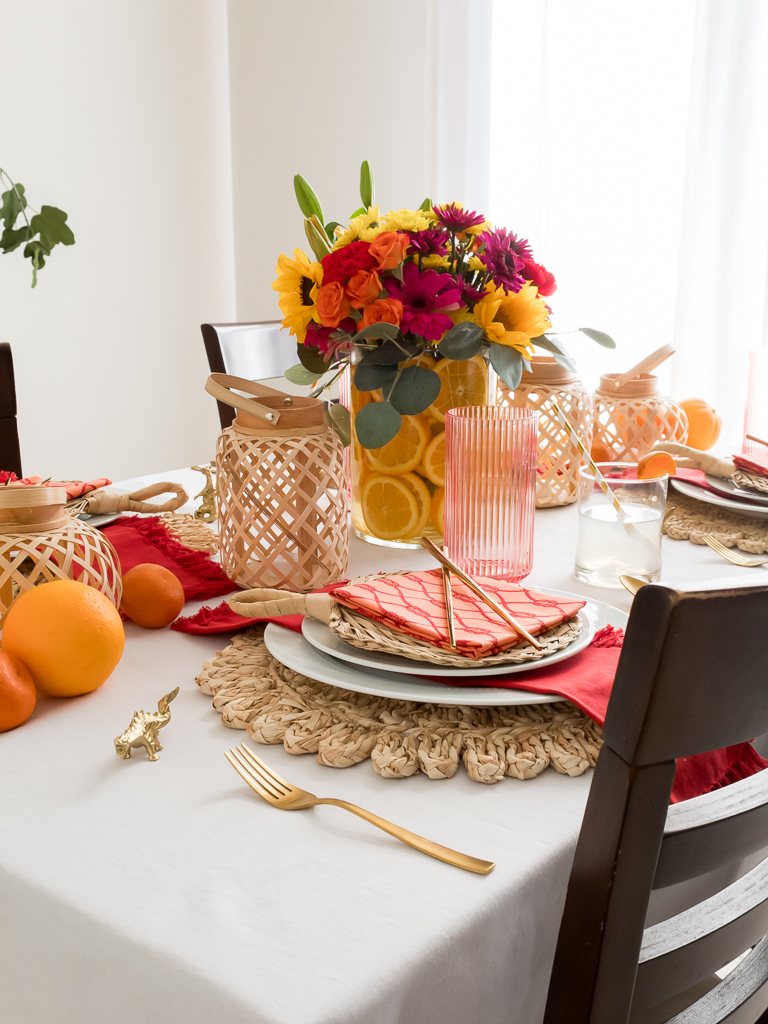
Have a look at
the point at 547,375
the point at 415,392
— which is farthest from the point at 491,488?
the point at 547,375

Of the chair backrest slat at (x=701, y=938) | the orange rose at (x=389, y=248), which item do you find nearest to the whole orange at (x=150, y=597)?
the orange rose at (x=389, y=248)

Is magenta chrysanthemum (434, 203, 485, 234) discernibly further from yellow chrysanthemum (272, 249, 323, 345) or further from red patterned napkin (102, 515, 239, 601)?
red patterned napkin (102, 515, 239, 601)

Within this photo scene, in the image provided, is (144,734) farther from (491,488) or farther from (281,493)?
(491,488)

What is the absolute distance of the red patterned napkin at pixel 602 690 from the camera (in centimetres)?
55

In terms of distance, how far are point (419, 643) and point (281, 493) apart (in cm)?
25

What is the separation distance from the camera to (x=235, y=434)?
33.1 inches

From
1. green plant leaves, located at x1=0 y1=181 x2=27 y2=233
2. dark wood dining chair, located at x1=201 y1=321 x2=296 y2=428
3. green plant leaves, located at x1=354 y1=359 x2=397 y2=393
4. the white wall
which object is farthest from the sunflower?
the white wall

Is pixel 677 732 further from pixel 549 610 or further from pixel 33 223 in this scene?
pixel 33 223

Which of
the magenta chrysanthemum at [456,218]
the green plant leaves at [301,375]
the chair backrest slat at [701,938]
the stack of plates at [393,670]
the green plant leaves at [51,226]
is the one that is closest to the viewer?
the chair backrest slat at [701,938]

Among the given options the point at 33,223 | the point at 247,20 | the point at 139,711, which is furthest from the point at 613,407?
the point at 247,20

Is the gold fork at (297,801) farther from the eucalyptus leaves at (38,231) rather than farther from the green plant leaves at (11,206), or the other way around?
the green plant leaves at (11,206)

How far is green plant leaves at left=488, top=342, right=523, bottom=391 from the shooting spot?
34.3 inches

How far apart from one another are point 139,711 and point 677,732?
15.0 inches

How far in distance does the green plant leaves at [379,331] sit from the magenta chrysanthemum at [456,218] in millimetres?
140
